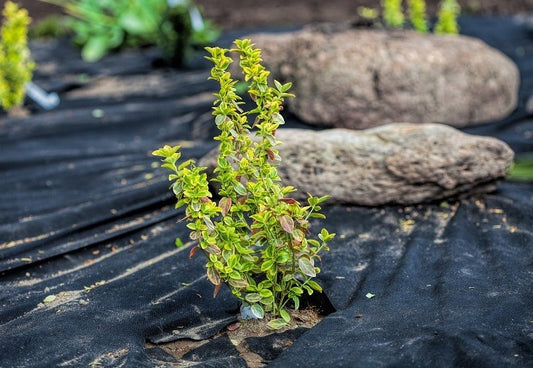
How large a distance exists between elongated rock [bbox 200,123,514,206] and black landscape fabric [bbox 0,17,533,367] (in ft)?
0.34

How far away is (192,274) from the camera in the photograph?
299 cm

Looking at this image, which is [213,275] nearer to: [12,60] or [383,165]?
[383,165]

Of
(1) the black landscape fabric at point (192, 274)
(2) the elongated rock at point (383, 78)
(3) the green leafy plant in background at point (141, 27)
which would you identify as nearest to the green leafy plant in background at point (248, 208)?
(1) the black landscape fabric at point (192, 274)

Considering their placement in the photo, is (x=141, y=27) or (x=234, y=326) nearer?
(x=234, y=326)

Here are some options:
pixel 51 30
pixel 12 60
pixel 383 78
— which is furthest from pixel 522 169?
pixel 51 30

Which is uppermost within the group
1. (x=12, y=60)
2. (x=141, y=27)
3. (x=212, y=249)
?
(x=141, y=27)

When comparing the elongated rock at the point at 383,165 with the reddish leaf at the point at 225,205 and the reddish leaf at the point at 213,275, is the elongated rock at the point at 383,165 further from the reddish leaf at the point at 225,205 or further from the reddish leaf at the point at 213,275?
the reddish leaf at the point at 213,275

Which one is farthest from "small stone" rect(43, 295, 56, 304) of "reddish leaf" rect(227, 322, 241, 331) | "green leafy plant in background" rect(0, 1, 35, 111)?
"green leafy plant in background" rect(0, 1, 35, 111)

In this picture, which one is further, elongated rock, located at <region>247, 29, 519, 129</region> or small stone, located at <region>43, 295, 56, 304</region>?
elongated rock, located at <region>247, 29, 519, 129</region>

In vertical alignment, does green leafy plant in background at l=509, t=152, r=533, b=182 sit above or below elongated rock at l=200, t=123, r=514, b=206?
below

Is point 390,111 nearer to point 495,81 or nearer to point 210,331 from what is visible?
point 495,81

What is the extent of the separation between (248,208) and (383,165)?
138 centimetres

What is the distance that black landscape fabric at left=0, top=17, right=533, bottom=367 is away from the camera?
2.31m

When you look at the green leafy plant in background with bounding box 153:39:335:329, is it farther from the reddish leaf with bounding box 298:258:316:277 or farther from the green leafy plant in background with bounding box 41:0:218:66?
the green leafy plant in background with bounding box 41:0:218:66
